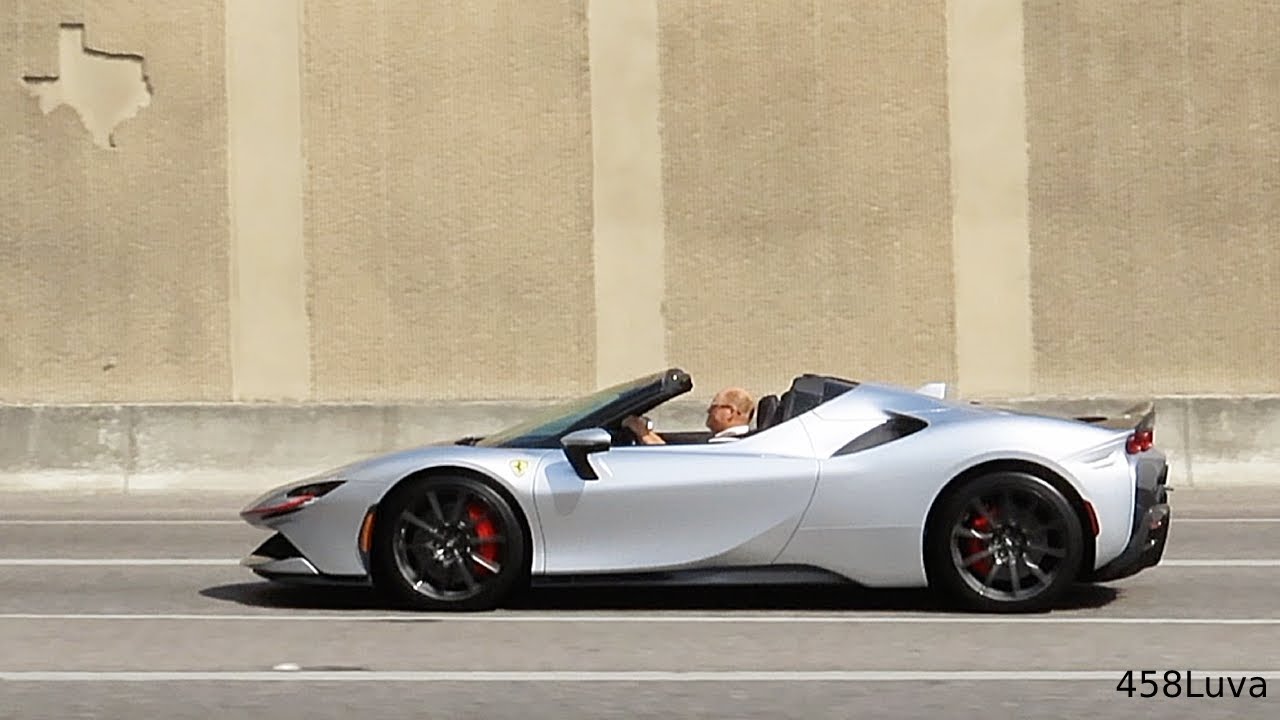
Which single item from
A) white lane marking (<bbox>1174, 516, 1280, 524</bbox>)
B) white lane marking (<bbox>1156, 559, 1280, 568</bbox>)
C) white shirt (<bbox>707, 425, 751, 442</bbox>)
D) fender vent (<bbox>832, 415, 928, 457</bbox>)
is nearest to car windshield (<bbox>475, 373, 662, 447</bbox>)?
white shirt (<bbox>707, 425, 751, 442</bbox>)

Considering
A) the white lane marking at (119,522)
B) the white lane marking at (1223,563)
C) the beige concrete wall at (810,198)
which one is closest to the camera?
the white lane marking at (1223,563)

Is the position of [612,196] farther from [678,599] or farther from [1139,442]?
[1139,442]

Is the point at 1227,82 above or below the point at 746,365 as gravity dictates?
above

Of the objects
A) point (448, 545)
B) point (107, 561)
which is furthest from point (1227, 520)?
point (107, 561)

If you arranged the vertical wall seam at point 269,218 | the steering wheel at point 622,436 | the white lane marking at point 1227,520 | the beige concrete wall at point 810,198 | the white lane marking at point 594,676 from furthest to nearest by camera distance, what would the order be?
the vertical wall seam at point 269,218 < the beige concrete wall at point 810,198 < the white lane marking at point 1227,520 < the steering wheel at point 622,436 < the white lane marking at point 594,676

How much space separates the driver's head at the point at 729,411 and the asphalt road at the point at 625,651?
2.79ft

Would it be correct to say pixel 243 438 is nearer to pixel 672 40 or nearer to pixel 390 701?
pixel 672 40

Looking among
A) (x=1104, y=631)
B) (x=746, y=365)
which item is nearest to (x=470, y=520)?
(x=1104, y=631)

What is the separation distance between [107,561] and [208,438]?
516 cm

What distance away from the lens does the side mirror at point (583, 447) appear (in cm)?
927

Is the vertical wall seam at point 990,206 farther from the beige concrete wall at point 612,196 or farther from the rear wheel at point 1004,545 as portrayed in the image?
the rear wheel at point 1004,545

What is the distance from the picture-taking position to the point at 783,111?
63.2ft

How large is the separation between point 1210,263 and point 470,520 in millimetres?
11558

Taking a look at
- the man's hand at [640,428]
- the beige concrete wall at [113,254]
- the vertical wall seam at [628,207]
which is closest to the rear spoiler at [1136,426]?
the man's hand at [640,428]
